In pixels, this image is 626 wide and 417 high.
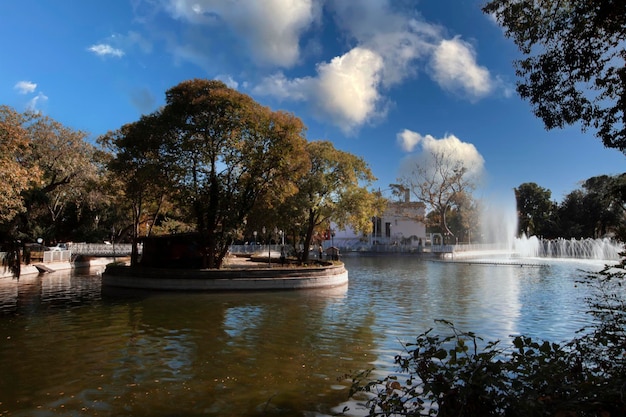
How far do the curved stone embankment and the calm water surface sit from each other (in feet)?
4.48

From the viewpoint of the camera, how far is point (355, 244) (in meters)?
69.8

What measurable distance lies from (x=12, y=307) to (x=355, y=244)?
55940mm

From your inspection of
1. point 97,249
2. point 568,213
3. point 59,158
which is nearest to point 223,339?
point 59,158

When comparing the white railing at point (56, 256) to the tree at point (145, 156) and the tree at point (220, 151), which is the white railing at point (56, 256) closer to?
the tree at point (145, 156)

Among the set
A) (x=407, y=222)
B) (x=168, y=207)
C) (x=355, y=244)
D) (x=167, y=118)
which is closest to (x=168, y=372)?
(x=167, y=118)

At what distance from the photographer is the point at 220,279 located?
2231 cm

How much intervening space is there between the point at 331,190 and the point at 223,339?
19870 millimetres

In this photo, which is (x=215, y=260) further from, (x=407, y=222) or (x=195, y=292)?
(x=407, y=222)

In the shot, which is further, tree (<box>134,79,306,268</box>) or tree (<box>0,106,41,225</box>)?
tree (<box>134,79,306,268</box>)

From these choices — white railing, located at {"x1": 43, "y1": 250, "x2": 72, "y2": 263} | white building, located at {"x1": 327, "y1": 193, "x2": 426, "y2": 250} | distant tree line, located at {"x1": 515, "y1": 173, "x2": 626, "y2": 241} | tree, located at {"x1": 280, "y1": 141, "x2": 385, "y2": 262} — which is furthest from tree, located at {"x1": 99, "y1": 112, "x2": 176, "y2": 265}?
distant tree line, located at {"x1": 515, "y1": 173, "x2": 626, "y2": 241}

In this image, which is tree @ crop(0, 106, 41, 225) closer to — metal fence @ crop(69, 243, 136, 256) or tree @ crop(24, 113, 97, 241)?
tree @ crop(24, 113, 97, 241)

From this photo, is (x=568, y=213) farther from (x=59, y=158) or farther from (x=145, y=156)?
(x=59, y=158)

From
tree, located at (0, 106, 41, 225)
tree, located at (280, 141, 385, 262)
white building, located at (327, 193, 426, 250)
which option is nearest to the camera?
tree, located at (0, 106, 41, 225)

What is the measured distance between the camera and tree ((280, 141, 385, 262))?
1163 inches
